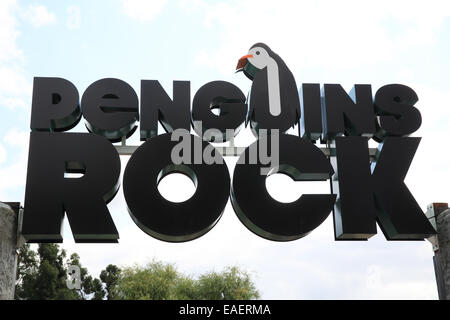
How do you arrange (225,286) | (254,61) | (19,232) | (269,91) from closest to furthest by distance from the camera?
1. (19,232)
2. (269,91)
3. (254,61)
4. (225,286)

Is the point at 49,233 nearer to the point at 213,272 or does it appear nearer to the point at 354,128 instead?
the point at 354,128

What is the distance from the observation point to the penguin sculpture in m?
7.80

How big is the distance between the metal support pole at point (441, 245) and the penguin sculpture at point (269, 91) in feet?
8.77

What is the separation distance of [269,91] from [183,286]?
22.6 m

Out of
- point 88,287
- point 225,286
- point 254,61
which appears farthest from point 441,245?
point 88,287

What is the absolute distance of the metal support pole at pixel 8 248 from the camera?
6449 millimetres

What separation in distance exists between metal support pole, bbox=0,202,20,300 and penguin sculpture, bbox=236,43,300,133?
12.8ft

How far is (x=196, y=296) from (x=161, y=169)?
890 inches

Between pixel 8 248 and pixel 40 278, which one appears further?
pixel 40 278

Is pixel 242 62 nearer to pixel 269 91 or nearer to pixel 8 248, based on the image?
pixel 269 91

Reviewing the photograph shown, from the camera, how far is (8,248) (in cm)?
669

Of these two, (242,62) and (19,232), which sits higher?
(242,62)

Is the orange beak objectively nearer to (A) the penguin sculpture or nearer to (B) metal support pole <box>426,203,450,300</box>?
(A) the penguin sculpture
